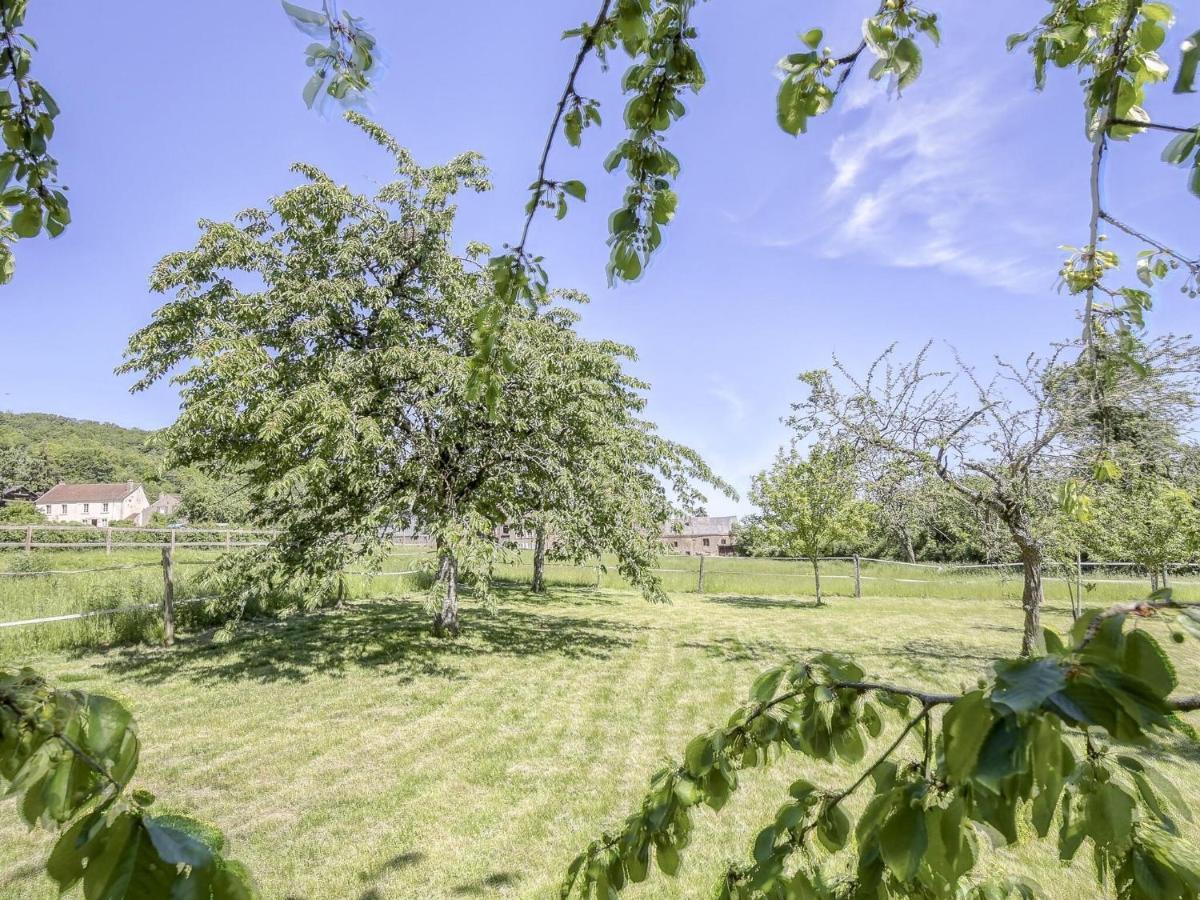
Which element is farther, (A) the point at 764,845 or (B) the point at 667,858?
(B) the point at 667,858

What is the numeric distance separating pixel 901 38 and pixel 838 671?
1.06 metres

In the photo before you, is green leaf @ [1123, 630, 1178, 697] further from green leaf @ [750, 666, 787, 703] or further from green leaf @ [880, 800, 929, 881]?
green leaf @ [750, 666, 787, 703]

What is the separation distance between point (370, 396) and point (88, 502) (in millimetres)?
90079

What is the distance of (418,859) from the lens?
3.41 metres

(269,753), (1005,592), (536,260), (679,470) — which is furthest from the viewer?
(1005,592)

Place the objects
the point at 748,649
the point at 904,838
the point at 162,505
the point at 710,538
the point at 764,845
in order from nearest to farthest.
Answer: the point at 904,838 < the point at 764,845 < the point at 748,649 < the point at 710,538 < the point at 162,505

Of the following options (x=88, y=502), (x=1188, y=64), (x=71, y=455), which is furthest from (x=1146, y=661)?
(x=71, y=455)

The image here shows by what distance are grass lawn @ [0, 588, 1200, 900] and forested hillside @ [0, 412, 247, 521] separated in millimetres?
50307

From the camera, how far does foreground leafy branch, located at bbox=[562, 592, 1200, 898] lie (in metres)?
0.48

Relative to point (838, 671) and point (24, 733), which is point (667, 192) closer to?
point (838, 671)

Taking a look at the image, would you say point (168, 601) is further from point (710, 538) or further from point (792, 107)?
point (710, 538)

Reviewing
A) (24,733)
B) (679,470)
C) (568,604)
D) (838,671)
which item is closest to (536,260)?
(838,671)

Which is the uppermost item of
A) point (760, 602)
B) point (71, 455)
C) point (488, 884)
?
point (71, 455)

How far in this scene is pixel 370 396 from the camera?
7.29 m
